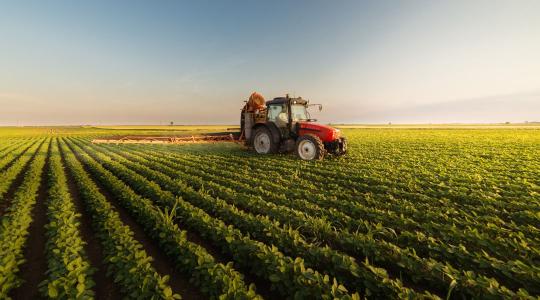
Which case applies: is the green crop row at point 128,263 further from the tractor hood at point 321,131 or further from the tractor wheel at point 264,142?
the tractor hood at point 321,131

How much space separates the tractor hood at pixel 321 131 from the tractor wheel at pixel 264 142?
163 centimetres

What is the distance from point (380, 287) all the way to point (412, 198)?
4.06m

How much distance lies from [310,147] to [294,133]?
109 cm

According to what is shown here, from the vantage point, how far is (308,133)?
462 inches

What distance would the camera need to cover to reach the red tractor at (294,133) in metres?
11.4

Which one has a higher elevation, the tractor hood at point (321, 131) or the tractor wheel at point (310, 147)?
the tractor hood at point (321, 131)

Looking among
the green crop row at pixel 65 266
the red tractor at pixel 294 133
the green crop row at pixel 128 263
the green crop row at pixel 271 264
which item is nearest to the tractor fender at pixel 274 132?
the red tractor at pixel 294 133

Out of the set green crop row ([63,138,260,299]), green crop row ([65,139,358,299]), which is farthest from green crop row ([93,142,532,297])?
green crop row ([63,138,260,299])

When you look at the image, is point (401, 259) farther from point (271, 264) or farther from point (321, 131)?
point (321, 131)

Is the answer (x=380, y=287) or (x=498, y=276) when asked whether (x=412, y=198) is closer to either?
(x=498, y=276)

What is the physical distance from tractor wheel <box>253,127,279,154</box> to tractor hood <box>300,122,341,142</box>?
1634mm

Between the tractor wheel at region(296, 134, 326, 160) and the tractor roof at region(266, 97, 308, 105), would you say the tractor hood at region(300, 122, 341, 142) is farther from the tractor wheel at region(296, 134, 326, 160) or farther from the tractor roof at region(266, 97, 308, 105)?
the tractor roof at region(266, 97, 308, 105)

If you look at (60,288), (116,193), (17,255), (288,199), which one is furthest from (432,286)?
(116,193)

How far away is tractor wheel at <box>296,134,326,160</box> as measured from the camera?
11.2 metres
